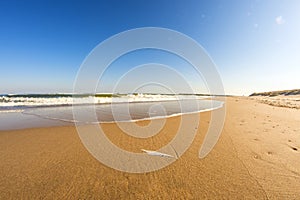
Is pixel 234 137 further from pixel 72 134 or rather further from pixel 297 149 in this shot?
pixel 72 134

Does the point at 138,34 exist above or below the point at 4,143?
above

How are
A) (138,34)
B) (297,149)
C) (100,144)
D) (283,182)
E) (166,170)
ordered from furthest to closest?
1. (138,34)
2. (100,144)
3. (297,149)
4. (166,170)
5. (283,182)

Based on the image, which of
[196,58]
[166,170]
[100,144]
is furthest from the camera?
[196,58]

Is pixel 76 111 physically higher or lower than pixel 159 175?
higher

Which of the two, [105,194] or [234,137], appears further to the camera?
[234,137]

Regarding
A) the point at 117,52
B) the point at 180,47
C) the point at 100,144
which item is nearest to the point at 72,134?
the point at 100,144

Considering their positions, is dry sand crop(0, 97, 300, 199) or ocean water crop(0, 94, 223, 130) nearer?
dry sand crop(0, 97, 300, 199)

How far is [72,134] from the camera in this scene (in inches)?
269

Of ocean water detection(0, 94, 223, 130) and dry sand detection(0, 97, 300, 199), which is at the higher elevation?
ocean water detection(0, 94, 223, 130)

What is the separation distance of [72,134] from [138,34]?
5567 millimetres

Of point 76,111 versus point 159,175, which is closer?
point 159,175

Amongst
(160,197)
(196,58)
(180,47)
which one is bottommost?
(160,197)

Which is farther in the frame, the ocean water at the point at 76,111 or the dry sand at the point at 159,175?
the ocean water at the point at 76,111

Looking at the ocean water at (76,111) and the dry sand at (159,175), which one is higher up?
the ocean water at (76,111)
